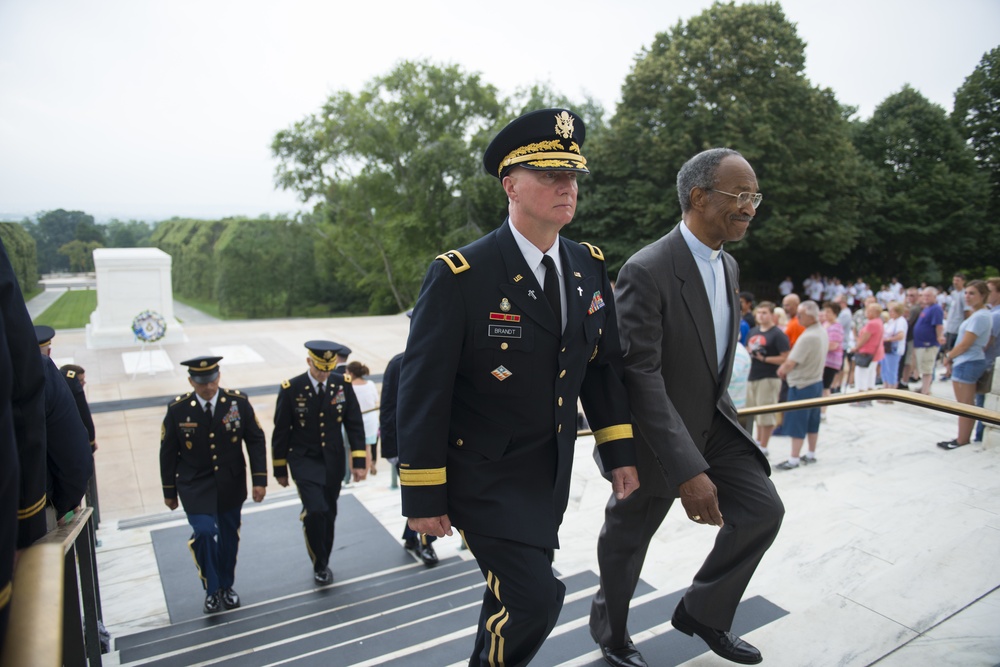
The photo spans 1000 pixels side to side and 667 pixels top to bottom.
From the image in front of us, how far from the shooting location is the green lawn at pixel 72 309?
17844 mm

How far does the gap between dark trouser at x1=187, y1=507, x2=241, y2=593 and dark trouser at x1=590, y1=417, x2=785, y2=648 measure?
293 centimetres

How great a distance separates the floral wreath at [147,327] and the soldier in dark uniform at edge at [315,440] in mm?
13981

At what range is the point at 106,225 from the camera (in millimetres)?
19953

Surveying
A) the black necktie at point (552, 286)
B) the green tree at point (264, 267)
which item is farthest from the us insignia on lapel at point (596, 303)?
the green tree at point (264, 267)

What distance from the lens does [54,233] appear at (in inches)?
631

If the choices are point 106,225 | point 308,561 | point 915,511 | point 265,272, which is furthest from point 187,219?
point 915,511

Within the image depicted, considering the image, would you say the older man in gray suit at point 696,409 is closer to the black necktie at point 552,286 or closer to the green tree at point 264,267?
the black necktie at point 552,286

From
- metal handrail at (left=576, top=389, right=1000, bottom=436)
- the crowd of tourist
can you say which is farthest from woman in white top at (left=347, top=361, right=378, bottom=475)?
metal handrail at (left=576, top=389, right=1000, bottom=436)

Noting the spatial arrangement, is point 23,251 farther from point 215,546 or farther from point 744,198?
point 744,198

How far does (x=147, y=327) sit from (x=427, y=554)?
1470 centimetres

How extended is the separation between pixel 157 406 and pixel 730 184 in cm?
1345

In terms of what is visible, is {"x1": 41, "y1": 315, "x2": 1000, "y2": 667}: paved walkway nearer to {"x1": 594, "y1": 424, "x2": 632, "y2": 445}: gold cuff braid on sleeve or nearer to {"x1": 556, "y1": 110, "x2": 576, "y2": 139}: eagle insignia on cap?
{"x1": 594, "y1": 424, "x2": 632, "y2": 445}: gold cuff braid on sleeve

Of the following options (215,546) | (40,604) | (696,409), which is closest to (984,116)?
(696,409)

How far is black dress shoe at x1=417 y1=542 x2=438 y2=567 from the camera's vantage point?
5480mm
